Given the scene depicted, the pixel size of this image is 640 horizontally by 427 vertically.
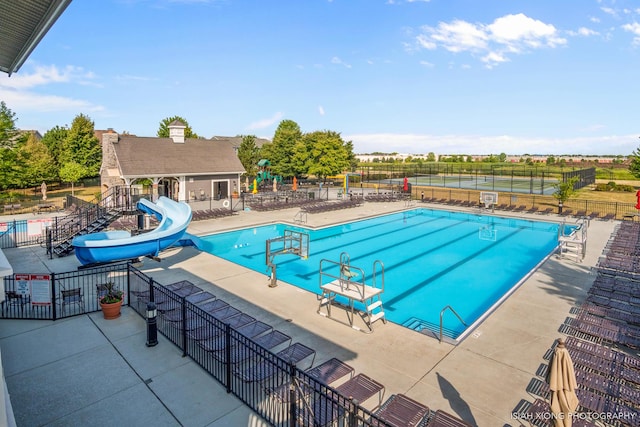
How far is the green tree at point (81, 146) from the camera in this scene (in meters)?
44.6

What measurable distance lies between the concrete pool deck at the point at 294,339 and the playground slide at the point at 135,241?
2.79 meters

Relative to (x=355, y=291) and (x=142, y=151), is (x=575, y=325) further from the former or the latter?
(x=142, y=151)

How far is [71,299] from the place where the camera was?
35.1 feet

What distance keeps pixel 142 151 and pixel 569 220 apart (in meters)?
33.5

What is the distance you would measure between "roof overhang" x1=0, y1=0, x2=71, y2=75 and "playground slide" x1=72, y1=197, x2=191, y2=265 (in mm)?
6903

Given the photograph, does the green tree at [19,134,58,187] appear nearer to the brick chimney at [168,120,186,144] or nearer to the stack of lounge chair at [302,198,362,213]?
the brick chimney at [168,120,186,144]

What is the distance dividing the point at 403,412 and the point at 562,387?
7.22ft

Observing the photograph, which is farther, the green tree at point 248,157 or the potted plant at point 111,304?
the green tree at point 248,157

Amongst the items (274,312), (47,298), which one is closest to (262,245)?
(274,312)

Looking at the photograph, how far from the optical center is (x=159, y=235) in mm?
14141

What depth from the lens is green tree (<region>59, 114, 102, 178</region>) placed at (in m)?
44.6

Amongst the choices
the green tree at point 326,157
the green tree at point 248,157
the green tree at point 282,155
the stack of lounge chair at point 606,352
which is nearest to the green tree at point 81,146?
the green tree at point 248,157

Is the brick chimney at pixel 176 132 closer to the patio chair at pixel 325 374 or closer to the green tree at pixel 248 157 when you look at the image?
the green tree at pixel 248 157

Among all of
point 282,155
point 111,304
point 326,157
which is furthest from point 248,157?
point 111,304
